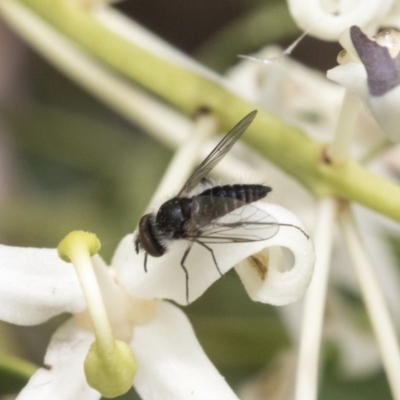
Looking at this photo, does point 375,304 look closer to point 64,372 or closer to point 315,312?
point 315,312

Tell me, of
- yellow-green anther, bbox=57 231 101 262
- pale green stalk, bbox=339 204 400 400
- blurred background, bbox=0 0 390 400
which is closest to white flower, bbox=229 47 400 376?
blurred background, bbox=0 0 390 400

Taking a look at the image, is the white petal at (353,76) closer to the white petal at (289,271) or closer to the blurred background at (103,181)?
the white petal at (289,271)

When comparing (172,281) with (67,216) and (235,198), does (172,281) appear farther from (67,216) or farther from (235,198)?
(67,216)

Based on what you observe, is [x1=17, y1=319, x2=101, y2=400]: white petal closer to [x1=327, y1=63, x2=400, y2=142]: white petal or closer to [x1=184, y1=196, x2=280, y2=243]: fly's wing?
[x1=184, y1=196, x2=280, y2=243]: fly's wing

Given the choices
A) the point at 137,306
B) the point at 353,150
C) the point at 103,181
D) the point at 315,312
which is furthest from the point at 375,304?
the point at 103,181

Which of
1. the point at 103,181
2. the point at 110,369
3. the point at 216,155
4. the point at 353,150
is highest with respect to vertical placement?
the point at 103,181
